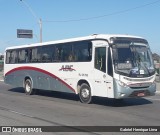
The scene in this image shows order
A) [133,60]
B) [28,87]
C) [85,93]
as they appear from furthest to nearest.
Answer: [28,87]
[85,93]
[133,60]

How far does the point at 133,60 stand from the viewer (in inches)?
588

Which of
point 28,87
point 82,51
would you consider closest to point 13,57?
point 28,87

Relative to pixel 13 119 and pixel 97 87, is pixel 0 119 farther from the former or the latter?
pixel 97 87

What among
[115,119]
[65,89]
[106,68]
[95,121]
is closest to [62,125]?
[95,121]

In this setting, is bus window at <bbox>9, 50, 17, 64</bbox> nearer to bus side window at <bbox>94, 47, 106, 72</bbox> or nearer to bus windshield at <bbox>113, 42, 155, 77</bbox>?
bus side window at <bbox>94, 47, 106, 72</bbox>

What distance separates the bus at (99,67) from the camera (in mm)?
14664

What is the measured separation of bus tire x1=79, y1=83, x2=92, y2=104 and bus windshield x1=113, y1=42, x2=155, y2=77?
7.18 feet

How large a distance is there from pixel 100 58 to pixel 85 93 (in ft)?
6.28

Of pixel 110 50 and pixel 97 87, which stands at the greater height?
pixel 110 50

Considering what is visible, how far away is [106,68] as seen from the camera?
15.0 m

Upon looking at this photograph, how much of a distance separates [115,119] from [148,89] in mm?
4123

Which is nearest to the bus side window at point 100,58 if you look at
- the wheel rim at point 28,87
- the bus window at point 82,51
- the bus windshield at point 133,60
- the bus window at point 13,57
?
the bus window at point 82,51

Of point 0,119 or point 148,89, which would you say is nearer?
point 0,119

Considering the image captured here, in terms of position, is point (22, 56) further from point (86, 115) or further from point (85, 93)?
point (86, 115)
